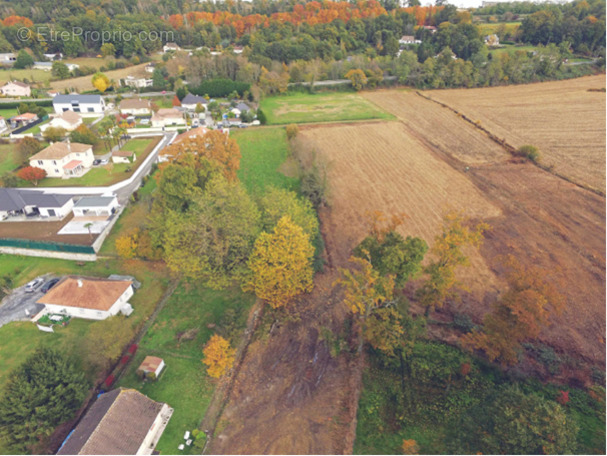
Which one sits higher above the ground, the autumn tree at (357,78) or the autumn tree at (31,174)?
the autumn tree at (357,78)

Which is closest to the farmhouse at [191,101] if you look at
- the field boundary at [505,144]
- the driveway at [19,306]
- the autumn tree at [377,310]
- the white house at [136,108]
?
the white house at [136,108]

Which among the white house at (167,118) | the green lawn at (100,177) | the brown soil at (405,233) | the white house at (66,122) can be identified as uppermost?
the white house at (66,122)

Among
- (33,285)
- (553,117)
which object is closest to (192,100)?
(33,285)

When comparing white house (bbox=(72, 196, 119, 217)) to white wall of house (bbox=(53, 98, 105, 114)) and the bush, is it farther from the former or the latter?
→ the bush

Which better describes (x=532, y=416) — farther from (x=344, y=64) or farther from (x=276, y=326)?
(x=344, y=64)

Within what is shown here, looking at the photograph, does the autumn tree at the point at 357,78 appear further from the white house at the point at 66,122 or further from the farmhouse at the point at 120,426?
the farmhouse at the point at 120,426

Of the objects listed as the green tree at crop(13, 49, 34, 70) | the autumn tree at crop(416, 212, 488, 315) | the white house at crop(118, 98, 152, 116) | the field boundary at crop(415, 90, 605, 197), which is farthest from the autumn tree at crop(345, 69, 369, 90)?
the green tree at crop(13, 49, 34, 70)
